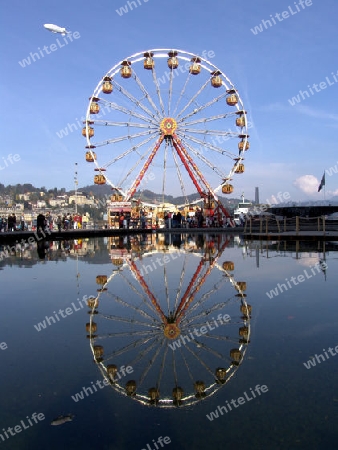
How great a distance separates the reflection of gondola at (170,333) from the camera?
3.47 meters

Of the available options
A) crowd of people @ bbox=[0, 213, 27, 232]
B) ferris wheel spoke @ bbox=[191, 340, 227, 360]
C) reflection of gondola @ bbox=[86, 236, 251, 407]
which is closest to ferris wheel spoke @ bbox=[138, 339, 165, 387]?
reflection of gondola @ bbox=[86, 236, 251, 407]

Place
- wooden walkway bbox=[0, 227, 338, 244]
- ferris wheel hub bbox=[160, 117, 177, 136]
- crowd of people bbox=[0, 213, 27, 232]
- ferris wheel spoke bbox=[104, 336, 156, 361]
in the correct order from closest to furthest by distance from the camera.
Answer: ferris wheel spoke bbox=[104, 336, 156, 361]
wooden walkway bbox=[0, 227, 338, 244]
crowd of people bbox=[0, 213, 27, 232]
ferris wheel hub bbox=[160, 117, 177, 136]

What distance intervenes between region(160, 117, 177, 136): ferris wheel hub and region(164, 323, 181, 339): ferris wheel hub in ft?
111

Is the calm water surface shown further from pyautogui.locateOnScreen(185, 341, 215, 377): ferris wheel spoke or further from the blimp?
the blimp

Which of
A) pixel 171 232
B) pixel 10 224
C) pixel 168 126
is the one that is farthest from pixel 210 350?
pixel 168 126

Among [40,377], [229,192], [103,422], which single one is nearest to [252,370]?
[103,422]

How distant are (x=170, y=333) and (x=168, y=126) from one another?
34501 millimetres

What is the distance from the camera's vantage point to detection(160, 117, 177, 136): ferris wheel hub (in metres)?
38.2

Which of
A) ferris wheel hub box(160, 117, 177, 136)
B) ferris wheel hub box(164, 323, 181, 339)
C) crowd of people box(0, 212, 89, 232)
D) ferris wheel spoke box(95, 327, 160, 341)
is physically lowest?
ferris wheel hub box(164, 323, 181, 339)

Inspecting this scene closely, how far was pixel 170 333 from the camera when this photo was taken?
5.03 metres

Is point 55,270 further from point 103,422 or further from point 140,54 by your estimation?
point 140,54

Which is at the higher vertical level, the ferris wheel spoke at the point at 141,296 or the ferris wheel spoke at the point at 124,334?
the ferris wheel spoke at the point at 141,296

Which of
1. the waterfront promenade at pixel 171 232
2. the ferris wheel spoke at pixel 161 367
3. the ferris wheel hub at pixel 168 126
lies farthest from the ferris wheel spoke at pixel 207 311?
the ferris wheel hub at pixel 168 126

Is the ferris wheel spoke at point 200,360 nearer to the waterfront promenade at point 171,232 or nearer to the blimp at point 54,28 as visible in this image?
the waterfront promenade at point 171,232
